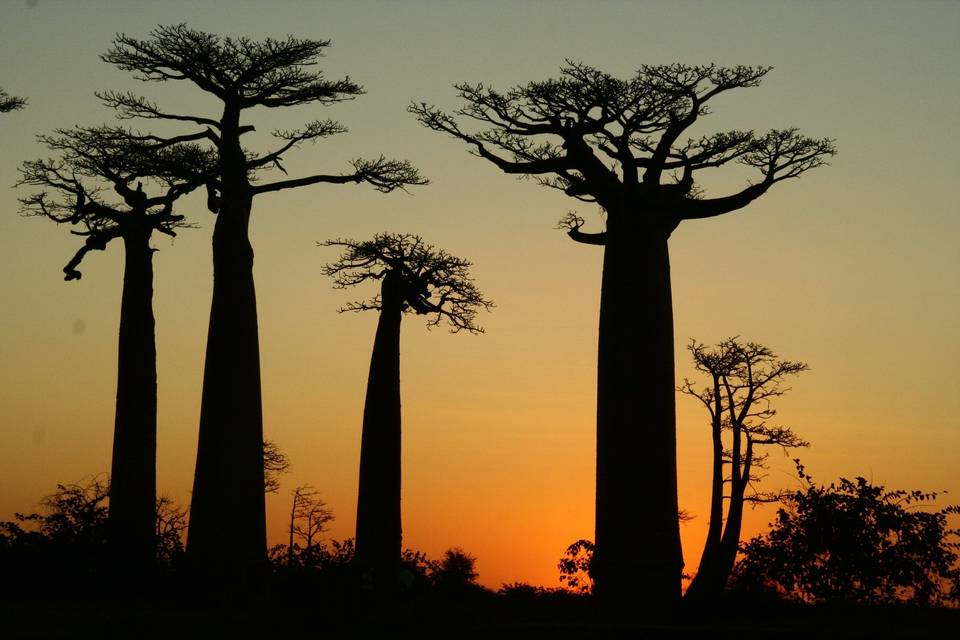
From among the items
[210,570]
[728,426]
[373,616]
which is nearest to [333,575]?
[210,570]

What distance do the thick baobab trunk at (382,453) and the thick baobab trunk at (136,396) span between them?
2.99m

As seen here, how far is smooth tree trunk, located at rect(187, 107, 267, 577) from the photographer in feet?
52.2

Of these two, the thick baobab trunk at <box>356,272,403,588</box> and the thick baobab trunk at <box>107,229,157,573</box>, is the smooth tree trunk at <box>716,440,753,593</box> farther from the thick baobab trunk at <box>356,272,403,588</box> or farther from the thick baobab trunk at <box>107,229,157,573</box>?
the thick baobab trunk at <box>107,229,157,573</box>

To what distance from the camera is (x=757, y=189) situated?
53.1ft

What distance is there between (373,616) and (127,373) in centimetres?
847

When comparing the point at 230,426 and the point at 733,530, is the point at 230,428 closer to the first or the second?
the point at 230,426

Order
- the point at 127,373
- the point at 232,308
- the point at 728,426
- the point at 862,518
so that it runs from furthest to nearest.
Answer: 1. the point at 728,426
2. the point at 127,373
3. the point at 232,308
4. the point at 862,518

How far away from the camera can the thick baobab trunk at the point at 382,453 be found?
1900 cm

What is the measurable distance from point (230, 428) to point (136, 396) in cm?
361

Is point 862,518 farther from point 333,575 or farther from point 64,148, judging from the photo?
point 64,148

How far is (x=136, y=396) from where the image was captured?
19234mm

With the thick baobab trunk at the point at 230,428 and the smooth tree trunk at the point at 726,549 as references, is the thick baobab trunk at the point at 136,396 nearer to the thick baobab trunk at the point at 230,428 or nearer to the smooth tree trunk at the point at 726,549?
the thick baobab trunk at the point at 230,428

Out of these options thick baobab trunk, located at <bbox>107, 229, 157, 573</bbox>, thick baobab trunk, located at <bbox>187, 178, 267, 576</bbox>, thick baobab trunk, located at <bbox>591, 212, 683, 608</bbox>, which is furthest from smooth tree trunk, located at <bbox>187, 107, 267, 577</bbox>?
thick baobab trunk, located at <bbox>591, 212, 683, 608</bbox>

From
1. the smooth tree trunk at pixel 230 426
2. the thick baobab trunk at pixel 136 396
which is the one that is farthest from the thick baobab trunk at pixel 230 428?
the thick baobab trunk at pixel 136 396
